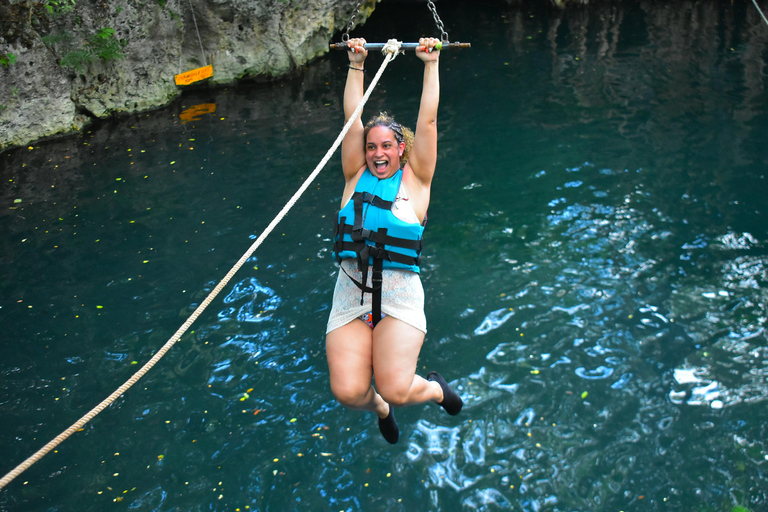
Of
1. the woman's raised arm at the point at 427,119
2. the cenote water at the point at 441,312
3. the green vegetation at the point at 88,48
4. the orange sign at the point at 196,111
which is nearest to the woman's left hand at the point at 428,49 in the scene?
the woman's raised arm at the point at 427,119

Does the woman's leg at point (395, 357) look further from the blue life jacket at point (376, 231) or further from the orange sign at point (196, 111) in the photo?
the orange sign at point (196, 111)

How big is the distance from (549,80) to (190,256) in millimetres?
6856

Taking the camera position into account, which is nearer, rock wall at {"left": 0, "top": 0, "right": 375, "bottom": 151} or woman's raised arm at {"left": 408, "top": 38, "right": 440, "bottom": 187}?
woman's raised arm at {"left": 408, "top": 38, "right": 440, "bottom": 187}

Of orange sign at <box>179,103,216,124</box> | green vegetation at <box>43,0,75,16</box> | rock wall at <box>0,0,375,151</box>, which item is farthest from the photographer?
orange sign at <box>179,103,216,124</box>

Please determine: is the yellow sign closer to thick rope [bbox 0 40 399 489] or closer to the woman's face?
thick rope [bbox 0 40 399 489]

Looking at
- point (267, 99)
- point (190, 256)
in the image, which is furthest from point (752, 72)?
point (190, 256)

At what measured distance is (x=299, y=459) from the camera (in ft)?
13.7

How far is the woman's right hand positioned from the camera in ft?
12.5

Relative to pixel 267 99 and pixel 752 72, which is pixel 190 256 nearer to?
pixel 267 99

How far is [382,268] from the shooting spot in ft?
11.9

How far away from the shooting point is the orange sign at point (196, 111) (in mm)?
9984

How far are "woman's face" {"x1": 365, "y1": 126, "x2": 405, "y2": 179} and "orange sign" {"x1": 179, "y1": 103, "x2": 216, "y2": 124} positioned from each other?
6919 millimetres

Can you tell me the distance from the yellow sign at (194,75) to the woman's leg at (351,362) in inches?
329

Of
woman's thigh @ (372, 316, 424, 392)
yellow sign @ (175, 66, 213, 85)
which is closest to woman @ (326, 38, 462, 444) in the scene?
woman's thigh @ (372, 316, 424, 392)
